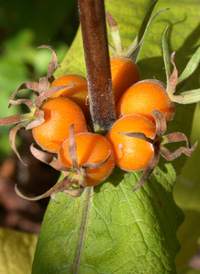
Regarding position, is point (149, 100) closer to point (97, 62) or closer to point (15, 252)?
point (97, 62)

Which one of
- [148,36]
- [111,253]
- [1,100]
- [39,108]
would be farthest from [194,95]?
[1,100]

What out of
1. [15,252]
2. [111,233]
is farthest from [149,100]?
[15,252]

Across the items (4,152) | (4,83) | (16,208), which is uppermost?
(4,83)

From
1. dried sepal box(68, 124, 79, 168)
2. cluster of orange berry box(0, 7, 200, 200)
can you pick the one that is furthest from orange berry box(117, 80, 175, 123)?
dried sepal box(68, 124, 79, 168)

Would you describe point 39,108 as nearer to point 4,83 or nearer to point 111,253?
point 111,253

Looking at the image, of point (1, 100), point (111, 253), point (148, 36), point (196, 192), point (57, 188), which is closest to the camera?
point (57, 188)

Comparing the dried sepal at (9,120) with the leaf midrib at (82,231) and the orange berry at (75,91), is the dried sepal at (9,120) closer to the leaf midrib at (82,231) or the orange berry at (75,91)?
the orange berry at (75,91)

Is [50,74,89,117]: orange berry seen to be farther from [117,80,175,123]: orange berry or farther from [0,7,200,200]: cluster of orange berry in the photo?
[117,80,175,123]: orange berry

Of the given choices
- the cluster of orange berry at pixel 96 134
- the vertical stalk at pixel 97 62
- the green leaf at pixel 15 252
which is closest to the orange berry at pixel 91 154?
the cluster of orange berry at pixel 96 134
